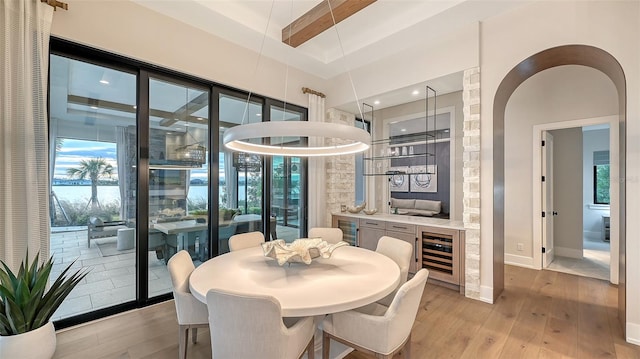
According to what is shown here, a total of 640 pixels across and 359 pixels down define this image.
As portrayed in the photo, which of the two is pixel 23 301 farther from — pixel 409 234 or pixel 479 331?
pixel 409 234

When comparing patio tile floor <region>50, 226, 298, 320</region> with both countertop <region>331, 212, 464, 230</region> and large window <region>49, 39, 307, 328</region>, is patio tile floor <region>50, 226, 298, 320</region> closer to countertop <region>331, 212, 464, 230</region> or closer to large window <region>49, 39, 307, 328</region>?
large window <region>49, 39, 307, 328</region>

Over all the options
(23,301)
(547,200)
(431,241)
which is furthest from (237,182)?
(547,200)

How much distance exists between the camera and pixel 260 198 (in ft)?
13.1

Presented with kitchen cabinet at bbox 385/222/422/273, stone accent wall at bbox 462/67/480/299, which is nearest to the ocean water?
kitchen cabinet at bbox 385/222/422/273

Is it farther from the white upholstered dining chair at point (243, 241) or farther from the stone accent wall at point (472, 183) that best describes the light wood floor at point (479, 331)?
the white upholstered dining chair at point (243, 241)

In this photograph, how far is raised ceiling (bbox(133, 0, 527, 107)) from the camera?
2.85 meters

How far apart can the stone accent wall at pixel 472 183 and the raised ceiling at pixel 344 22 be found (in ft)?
1.38

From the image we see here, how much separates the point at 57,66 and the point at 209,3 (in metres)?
1.53

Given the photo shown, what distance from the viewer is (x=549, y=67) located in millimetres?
3047

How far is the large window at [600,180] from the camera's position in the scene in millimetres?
6473

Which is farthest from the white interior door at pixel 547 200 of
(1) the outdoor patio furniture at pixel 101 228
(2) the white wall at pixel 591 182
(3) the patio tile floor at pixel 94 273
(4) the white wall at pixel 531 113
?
(1) the outdoor patio furniture at pixel 101 228

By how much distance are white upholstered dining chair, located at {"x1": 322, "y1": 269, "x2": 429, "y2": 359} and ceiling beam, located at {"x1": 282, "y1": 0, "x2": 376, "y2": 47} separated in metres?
2.57

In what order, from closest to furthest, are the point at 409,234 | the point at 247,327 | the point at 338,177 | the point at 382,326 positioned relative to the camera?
the point at 247,327 < the point at 382,326 < the point at 409,234 < the point at 338,177

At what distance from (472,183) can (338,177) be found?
88.5 inches
